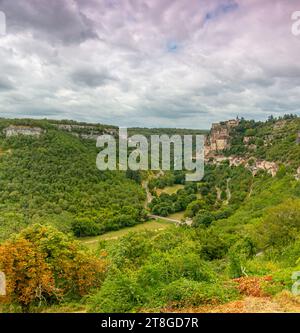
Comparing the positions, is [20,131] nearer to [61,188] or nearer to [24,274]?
[61,188]

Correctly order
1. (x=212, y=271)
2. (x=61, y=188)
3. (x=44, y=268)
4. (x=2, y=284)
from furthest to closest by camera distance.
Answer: (x=61, y=188) < (x=44, y=268) < (x=2, y=284) < (x=212, y=271)

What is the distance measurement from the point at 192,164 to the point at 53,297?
95145mm

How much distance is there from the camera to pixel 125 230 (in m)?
68.8

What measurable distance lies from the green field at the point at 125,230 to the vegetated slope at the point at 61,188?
4.90ft

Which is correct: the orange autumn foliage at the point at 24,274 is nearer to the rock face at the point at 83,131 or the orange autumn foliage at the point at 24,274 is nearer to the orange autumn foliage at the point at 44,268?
the orange autumn foliage at the point at 44,268

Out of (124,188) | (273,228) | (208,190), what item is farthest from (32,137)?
(273,228)

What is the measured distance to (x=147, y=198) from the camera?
296 feet

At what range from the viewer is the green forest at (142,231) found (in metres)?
11.3

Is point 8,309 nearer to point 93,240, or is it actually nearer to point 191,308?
point 191,308

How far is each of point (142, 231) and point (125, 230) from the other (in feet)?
49.1

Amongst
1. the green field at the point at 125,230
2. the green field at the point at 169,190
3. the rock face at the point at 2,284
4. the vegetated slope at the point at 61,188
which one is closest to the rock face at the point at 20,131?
the vegetated slope at the point at 61,188

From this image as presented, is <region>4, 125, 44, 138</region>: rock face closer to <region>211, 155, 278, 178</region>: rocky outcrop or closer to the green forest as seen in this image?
the green forest

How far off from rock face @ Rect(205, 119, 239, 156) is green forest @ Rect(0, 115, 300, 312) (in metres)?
3.29

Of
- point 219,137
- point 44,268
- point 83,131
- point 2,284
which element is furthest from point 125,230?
point 219,137
